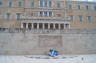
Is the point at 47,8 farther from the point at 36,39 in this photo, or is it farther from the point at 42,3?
the point at 36,39

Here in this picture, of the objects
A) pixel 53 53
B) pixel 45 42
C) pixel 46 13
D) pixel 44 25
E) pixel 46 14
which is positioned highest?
pixel 46 13

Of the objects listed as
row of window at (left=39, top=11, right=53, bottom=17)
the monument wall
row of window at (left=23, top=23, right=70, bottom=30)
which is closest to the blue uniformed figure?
the monument wall

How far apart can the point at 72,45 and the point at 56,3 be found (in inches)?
645

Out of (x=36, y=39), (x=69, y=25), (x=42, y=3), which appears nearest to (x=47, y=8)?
(x=42, y=3)

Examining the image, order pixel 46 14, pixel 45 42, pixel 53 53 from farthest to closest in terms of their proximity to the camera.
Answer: pixel 46 14 → pixel 45 42 → pixel 53 53

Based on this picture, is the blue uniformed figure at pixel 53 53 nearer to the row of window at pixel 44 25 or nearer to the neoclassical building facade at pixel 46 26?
the neoclassical building facade at pixel 46 26

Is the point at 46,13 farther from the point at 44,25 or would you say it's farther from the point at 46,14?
the point at 44,25

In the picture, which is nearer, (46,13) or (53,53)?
(53,53)

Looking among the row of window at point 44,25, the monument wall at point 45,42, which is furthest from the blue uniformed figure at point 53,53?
the row of window at point 44,25

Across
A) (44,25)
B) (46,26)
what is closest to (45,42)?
(44,25)

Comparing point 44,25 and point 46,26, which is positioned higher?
point 44,25

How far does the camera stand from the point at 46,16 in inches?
1454

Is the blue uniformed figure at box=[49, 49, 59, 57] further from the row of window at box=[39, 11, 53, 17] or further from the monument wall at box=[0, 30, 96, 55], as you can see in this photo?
the row of window at box=[39, 11, 53, 17]

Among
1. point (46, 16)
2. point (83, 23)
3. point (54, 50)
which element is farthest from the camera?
point (83, 23)
